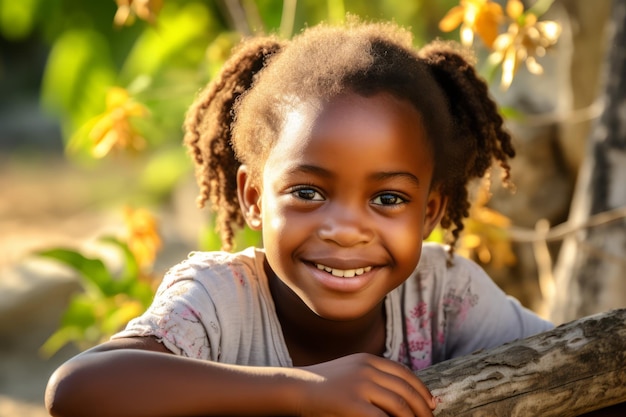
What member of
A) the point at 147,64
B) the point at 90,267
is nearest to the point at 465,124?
the point at 90,267

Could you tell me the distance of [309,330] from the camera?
200cm

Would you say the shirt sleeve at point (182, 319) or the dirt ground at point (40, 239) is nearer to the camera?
the shirt sleeve at point (182, 319)

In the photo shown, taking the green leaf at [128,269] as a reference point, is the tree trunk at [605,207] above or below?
above

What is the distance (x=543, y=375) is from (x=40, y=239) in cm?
532

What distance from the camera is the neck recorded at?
1.98 meters

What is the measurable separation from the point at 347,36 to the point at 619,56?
4.14 feet

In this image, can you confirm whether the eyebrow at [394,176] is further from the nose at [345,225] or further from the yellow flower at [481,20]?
the yellow flower at [481,20]

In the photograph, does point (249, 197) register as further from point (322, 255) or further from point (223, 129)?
point (322, 255)

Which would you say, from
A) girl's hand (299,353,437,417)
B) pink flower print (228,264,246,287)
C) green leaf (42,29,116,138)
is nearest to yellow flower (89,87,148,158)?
pink flower print (228,264,246,287)

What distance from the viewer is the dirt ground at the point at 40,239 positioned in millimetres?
4352

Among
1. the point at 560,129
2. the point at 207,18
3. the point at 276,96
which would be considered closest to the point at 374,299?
the point at 276,96

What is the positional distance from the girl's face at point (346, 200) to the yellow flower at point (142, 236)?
132cm

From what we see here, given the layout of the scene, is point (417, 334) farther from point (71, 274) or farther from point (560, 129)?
point (71, 274)

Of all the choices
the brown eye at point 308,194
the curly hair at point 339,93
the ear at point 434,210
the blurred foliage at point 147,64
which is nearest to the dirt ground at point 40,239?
the blurred foliage at point 147,64
